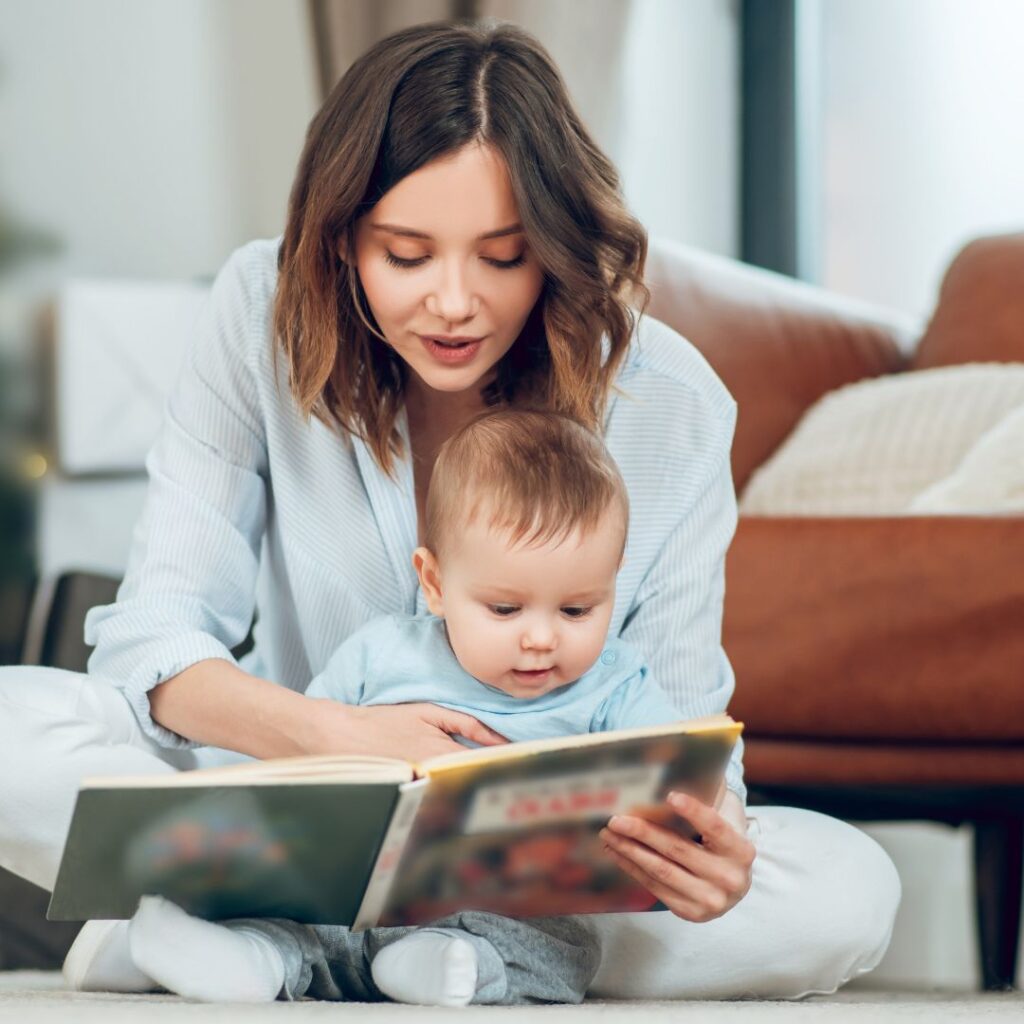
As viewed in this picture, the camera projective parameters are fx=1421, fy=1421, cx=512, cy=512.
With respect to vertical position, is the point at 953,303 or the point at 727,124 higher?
the point at 727,124

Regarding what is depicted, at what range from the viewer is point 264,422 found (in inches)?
51.6

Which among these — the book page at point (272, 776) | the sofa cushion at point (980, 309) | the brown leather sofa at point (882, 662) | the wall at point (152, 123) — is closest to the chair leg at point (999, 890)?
the brown leather sofa at point (882, 662)

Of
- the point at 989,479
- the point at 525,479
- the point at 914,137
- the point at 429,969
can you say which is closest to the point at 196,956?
the point at 429,969

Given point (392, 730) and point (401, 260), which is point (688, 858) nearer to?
point (392, 730)

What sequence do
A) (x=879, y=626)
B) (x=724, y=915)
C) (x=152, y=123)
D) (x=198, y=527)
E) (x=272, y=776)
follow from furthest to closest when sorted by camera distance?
1. (x=152, y=123)
2. (x=879, y=626)
3. (x=198, y=527)
4. (x=724, y=915)
5. (x=272, y=776)

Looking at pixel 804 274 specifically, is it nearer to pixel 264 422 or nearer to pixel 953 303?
pixel 953 303

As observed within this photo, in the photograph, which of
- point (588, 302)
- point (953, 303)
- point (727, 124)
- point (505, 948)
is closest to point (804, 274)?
point (727, 124)

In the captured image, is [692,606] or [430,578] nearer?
[430,578]

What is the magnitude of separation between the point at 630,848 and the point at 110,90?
1.89m

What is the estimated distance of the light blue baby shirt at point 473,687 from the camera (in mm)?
1093

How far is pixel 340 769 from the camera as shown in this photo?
2.73ft

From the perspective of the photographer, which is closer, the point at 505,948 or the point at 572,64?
the point at 505,948

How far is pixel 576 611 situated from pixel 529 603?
1.8 inches

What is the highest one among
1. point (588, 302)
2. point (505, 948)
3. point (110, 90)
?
point (110, 90)
